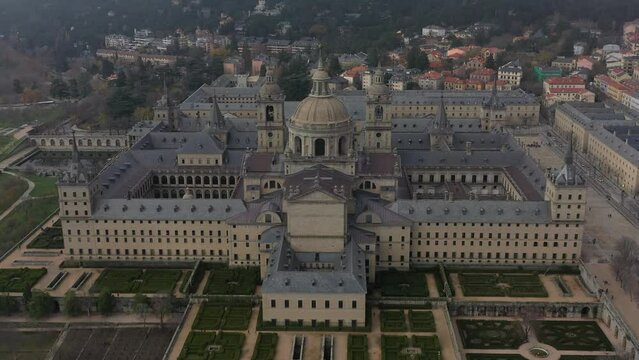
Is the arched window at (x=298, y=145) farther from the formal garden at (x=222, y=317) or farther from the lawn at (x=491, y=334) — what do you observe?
the lawn at (x=491, y=334)

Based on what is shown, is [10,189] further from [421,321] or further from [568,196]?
[568,196]

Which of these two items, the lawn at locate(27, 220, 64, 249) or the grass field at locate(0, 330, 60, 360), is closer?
the grass field at locate(0, 330, 60, 360)

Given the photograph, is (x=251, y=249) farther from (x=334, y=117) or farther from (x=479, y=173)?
(x=479, y=173)

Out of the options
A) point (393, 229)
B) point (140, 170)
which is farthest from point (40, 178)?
point (393, 229)

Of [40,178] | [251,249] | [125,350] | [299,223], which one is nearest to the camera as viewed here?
[125,350]

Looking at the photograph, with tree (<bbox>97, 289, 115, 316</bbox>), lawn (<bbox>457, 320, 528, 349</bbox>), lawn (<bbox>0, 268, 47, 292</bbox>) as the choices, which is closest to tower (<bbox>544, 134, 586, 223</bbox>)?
lawn (<bbox>457, 320, 528, 349</bbox>)

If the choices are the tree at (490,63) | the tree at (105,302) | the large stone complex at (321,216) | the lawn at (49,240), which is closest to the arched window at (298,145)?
the large stone complex at (321,216)

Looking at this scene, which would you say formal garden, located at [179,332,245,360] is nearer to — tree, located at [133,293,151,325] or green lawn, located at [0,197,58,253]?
tree, located at [133,293,151,325]
